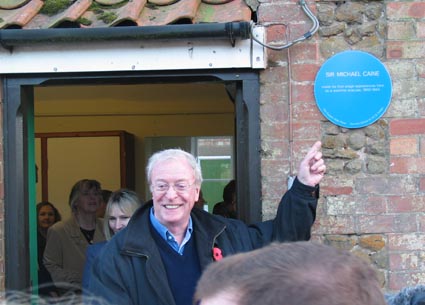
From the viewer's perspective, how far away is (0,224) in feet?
11.3

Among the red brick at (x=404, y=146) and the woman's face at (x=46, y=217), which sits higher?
the red brick at (x=404, y=146)

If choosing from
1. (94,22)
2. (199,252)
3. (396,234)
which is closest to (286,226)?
(199,252)

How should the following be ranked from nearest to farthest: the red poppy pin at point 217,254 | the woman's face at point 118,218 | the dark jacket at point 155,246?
the dark jacket at point 155,246
the red poppy pin at point 217,254
the woman's face at point 118,218

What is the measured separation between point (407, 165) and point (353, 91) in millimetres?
485

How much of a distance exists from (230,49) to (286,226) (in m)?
0.98

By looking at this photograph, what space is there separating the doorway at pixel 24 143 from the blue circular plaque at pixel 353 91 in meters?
0.36

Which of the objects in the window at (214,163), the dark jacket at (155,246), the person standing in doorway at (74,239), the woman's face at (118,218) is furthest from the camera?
the window at (214,163)

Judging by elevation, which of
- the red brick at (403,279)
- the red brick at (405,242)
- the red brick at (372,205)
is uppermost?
the red brick at (372,205)

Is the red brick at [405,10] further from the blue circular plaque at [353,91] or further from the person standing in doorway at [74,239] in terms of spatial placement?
the person standing in doorway at [74,239]

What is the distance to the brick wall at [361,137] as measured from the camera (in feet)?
11.1

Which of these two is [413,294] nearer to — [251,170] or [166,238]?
[166,238]

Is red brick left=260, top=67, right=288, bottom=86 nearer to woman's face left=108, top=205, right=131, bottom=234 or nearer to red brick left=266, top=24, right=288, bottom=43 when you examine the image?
red brick left=266, top=24, right=288, bottom=43

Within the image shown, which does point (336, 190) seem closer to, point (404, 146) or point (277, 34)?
point (404, 146)

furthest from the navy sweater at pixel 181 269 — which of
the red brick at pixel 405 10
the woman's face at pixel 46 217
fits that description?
the woman's face at pixel 46 217
